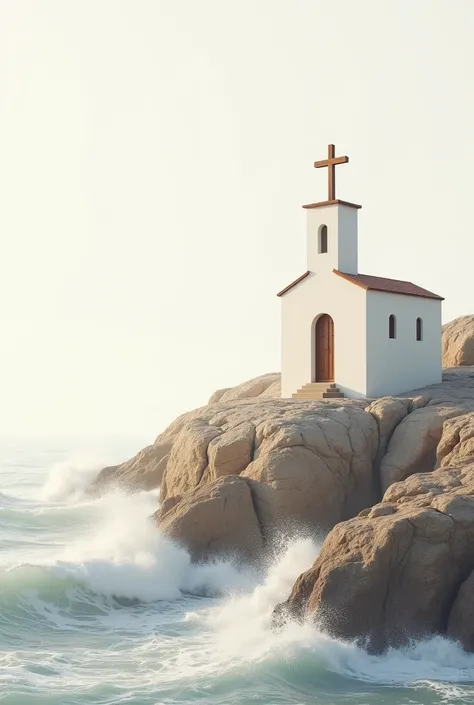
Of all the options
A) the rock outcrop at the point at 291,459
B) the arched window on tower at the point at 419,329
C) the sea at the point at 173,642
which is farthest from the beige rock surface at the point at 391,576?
the arched window on tower at the point at 419,329

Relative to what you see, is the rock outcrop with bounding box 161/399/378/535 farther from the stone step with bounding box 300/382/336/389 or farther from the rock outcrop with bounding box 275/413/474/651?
the rock outcrop with bounding box 275/413/474/651

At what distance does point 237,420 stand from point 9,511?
433 inches

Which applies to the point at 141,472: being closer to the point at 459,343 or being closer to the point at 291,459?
the point at 291,459

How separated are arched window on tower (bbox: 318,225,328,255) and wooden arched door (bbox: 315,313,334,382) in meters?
2.16

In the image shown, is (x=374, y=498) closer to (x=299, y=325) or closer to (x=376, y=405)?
(x=376, y=405)

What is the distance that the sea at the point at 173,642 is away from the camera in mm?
13203

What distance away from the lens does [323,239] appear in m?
28.9

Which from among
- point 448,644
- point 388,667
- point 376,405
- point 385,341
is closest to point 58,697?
point 388,667

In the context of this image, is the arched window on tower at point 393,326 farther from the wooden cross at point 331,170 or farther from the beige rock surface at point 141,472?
the beige rock surface at point 141,472

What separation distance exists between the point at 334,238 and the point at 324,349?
3471 millimetres

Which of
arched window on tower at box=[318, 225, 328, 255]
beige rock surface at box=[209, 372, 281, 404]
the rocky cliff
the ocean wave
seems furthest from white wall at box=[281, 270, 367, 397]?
the ocean wave

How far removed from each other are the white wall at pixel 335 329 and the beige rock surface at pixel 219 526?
7617mm

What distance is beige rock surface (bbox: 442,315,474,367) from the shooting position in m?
35.2

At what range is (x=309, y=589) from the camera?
15.4 meters
